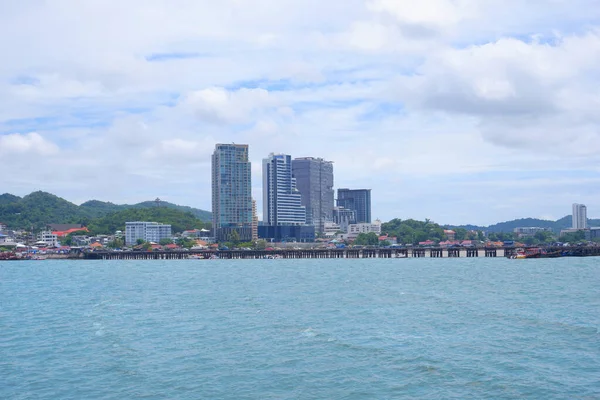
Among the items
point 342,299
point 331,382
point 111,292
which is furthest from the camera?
point 111,292

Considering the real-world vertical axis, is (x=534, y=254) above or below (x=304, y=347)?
above

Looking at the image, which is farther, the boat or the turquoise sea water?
the boat

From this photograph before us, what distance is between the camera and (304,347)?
3906 centimetres

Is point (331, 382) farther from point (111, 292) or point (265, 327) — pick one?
point (111, 292)

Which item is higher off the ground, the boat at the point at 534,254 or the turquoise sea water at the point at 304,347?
the boat at the point at 534,254

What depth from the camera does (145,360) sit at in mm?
36281

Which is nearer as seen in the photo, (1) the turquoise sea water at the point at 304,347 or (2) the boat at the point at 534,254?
(1) the turquoise sea water at the point at 304,347

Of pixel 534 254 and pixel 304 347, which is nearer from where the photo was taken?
pixel 304 347

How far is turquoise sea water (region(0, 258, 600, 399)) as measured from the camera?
30.7m

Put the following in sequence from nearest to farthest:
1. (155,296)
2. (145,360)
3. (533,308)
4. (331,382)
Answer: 1. (331,382)
2. (145,360)
3. (533,308)
4. (155,296)

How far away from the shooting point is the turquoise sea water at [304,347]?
30.7 m

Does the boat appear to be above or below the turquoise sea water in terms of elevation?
above

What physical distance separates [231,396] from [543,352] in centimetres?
1765

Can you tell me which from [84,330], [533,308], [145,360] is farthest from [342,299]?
[145,360]
